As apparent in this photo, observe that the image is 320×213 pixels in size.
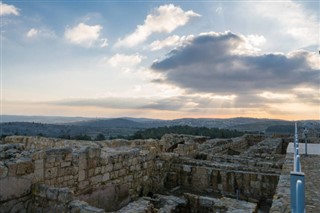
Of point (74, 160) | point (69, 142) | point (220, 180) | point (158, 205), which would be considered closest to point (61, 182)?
point (74, 160)

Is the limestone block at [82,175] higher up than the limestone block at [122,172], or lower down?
higher up

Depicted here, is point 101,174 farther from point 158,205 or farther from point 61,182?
point 158,205

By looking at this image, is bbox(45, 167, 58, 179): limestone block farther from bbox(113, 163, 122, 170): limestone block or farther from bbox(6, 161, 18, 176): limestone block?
bbox(113, 163, 122, 170): limestone block

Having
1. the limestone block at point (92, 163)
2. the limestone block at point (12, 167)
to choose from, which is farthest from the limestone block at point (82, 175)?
the limestone block at point (12, 167)

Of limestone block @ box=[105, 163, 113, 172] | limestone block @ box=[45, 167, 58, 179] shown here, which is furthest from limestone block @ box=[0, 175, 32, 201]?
limestone block @ box=[105, 163, 113, 172]

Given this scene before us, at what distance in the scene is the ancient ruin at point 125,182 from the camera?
267 inches

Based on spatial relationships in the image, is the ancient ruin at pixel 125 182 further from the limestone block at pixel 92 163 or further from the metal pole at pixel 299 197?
the metal pole at pixel 299 197

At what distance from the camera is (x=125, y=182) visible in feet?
30.6

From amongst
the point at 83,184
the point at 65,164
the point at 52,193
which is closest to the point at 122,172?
the point at 83,184

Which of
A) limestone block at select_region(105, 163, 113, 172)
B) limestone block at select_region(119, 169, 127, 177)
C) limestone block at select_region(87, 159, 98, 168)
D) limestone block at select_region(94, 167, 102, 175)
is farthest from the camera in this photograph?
limestone block at select_region(119, 169, 127, 177)

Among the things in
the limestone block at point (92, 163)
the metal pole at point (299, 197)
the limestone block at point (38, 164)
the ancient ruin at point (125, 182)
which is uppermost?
the metal pole at point (299, 197)

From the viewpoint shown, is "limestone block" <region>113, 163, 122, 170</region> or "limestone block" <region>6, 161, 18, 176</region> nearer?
"limestone block" <region>6, 161, 18, 176</region>

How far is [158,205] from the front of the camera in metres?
8.22

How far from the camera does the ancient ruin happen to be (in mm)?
6773
